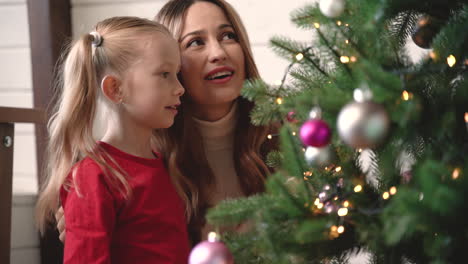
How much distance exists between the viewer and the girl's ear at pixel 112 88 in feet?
3.98

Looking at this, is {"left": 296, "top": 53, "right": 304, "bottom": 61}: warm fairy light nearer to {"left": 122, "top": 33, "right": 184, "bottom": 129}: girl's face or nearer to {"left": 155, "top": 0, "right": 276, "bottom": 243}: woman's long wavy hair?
{"left": 122, "top": 33, "right": 184, "bottom": 129}: girl's face

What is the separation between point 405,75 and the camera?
2.43ft

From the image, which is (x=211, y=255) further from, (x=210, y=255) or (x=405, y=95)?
(x=405, y=95)

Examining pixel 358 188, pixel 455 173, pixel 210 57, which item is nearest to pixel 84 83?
pixel 210 57

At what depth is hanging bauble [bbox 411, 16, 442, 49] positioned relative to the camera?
86cm

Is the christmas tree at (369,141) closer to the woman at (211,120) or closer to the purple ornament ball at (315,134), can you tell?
the purple ornament ball at (315,134)

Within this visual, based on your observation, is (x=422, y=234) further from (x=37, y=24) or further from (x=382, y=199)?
(x=37, y=24)

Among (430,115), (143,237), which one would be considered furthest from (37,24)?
(430,115)

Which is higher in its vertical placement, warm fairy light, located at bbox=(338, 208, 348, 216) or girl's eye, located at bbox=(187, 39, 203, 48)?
girl's eye, located at bbox=(187, 39, 203, 48)

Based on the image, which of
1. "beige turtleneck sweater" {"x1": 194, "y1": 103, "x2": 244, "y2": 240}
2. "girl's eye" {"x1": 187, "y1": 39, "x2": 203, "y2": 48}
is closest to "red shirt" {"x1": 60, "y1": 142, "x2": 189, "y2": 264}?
"beige turtleneck sweater" {"x1": 194, "y1": 103, "x2": 244, "y2": 240}

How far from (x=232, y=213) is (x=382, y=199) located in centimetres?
22

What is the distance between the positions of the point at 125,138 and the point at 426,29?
0.67 metres

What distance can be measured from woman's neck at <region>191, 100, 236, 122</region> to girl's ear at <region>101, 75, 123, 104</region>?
309 mm

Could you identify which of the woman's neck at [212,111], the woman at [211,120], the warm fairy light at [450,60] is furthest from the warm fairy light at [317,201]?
the woman's neck at [212,111]
